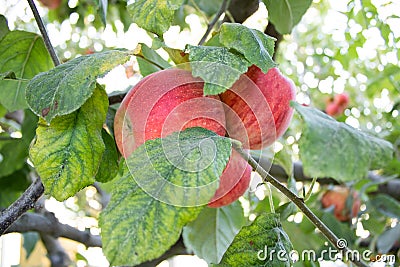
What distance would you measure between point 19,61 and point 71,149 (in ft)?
1.02

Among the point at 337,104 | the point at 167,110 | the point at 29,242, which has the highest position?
the point at 167,110

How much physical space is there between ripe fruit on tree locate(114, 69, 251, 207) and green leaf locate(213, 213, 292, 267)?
0.06 m

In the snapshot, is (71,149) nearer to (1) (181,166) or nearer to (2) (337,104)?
(1) (181,166)

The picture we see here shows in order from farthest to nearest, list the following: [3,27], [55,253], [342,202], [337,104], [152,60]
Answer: [337,104] → [342,202] → [55,253] → [3,27] → [152,60]

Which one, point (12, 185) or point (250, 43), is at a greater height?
point (250, 43)

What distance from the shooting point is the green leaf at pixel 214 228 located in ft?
2.40

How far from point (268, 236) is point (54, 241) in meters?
0.86

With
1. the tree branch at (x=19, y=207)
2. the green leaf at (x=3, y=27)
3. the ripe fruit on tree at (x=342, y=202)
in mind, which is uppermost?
the green leaf at (x=3, y=27)

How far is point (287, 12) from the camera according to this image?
0.69 metres

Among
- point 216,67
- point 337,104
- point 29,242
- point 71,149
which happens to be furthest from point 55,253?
point 337,104

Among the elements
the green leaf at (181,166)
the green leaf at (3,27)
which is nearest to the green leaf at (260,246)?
the green leaf at (181,166)

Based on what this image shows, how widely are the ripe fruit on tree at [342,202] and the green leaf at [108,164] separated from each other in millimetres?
841

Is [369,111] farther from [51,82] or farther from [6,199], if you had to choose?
[51,82]

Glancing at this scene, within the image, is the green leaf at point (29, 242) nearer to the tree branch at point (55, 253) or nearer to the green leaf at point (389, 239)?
the tree branch at point (55, 253)
